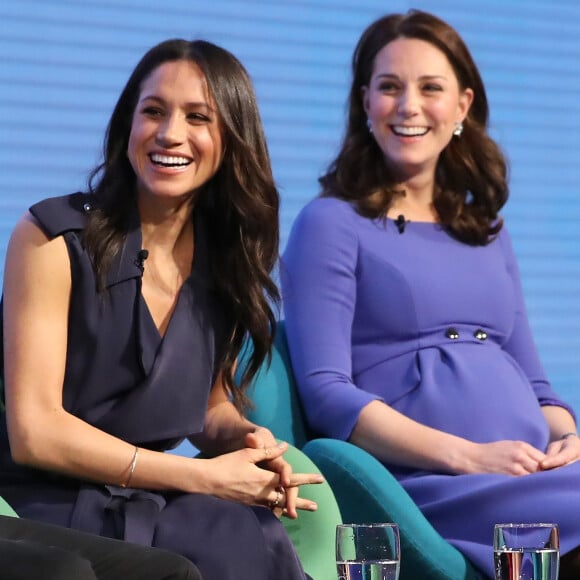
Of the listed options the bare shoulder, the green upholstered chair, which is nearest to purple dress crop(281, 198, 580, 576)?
the green upholstered chair

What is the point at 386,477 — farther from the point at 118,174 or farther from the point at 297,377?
the point at 118,174

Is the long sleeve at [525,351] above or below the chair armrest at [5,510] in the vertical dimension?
below

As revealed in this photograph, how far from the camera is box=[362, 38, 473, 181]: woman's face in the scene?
327 centimetres

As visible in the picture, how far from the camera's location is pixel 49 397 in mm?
2264

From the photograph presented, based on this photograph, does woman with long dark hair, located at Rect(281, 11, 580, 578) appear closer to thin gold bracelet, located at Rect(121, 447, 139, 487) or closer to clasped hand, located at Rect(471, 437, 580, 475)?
clasped hand, located at Rect(471, 437, 580, 475)

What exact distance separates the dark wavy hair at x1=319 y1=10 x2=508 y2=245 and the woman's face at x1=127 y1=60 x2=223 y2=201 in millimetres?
807

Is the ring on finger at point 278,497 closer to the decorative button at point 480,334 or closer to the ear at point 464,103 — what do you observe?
the decorative button at point 480,334

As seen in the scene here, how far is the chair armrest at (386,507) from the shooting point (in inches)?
108

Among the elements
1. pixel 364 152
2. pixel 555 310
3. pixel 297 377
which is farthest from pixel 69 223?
pixel 555 310

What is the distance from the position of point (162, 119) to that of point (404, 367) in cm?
94

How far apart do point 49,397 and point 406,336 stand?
111 cm

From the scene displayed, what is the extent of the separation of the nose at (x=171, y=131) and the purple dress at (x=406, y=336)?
2.47 ft

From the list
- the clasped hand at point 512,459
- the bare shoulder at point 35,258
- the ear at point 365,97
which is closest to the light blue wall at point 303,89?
the ear at point 365,97

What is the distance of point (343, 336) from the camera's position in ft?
10.2
